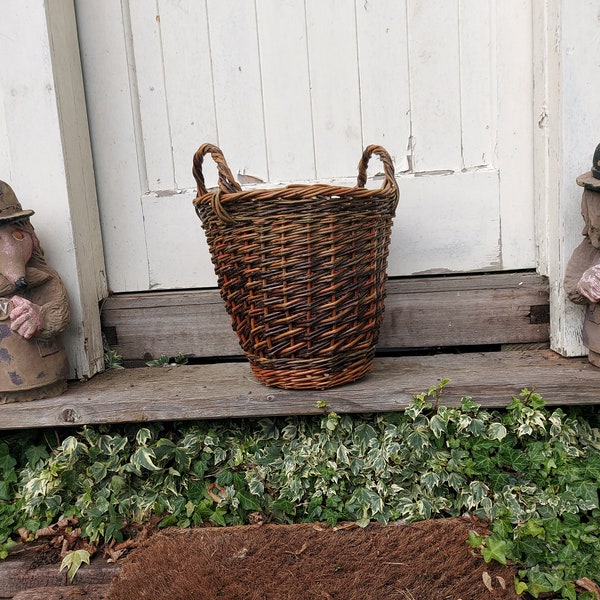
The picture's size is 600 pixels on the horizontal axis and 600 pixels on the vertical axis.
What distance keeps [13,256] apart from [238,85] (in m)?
0.89

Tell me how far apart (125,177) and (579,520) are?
171cm

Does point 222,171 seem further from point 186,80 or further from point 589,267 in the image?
point 589,267


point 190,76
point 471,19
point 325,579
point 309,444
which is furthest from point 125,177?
point 325,579

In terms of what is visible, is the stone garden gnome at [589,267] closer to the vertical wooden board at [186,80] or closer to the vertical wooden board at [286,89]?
the vertical wooden board at [286,89]

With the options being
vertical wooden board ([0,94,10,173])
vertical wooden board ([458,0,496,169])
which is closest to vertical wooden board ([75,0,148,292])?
vertical wooden board ([0,94,10,173])

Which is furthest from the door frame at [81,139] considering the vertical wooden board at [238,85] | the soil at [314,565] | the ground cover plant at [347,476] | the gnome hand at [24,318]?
the soil at [314,565]

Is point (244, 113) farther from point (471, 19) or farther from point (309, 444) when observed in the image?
point (309, 444)

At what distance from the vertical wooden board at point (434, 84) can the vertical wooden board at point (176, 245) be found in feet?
2.52

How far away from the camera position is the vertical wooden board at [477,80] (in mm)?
1975

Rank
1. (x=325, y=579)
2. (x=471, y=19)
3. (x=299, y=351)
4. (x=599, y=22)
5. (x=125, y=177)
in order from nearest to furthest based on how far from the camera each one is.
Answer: (x=325, y=579) → (x=299, y=351) → (x=599, y=22) → (x=471, y=19) → (x=125, y=177)

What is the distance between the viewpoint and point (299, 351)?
64.8 inches

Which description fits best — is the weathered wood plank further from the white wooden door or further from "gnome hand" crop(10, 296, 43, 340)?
"gnome hand" crop(10, 296, 43, 340)

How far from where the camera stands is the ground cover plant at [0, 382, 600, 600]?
1.58 metres

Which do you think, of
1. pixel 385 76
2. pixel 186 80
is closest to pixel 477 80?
pixel 385 76
